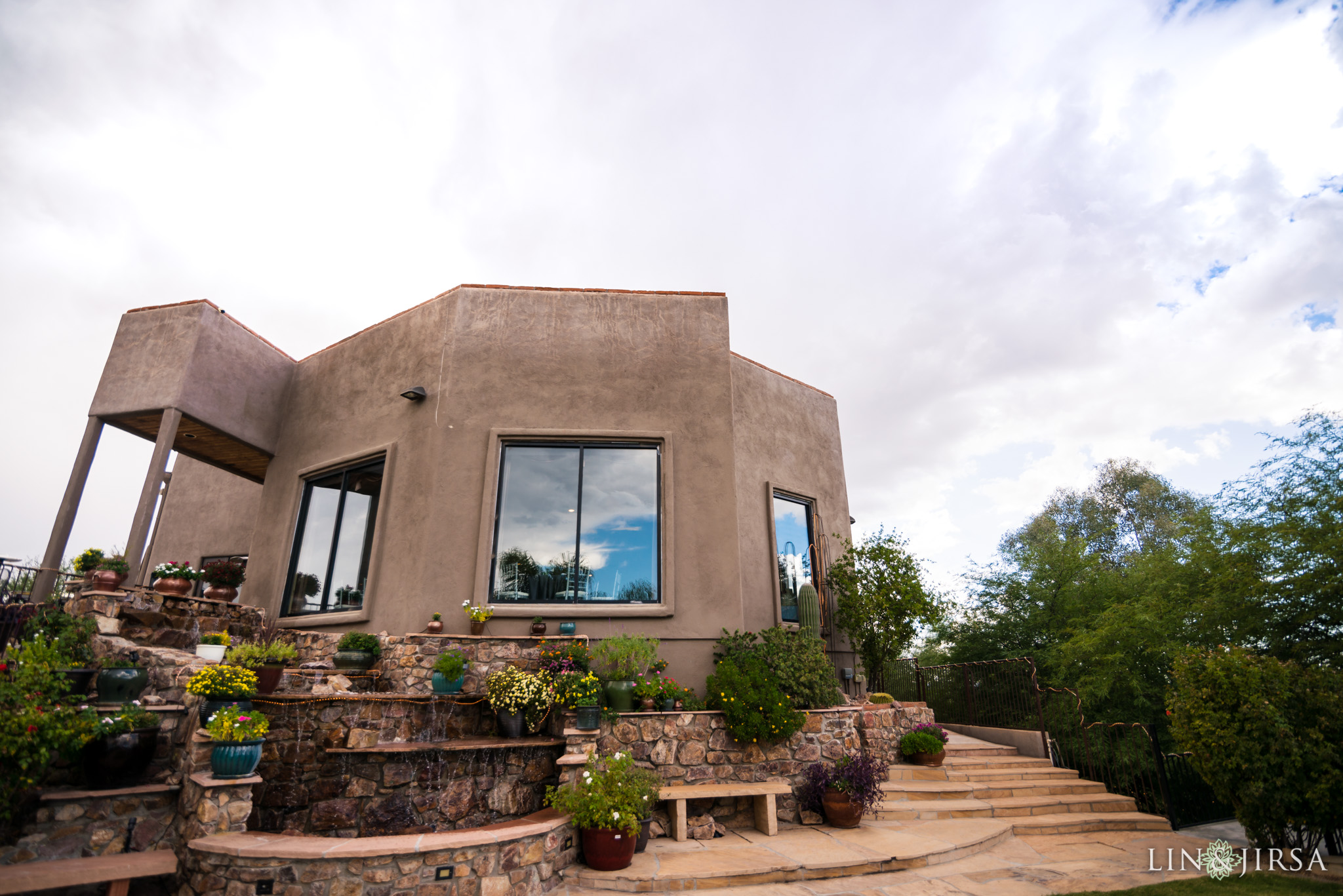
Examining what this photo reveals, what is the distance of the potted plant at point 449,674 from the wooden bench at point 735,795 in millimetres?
2665

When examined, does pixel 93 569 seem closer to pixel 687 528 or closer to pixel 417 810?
pixel 417 810

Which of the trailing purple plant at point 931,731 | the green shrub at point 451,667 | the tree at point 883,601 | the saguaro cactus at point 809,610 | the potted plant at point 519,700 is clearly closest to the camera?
the potted plant at point 519,700

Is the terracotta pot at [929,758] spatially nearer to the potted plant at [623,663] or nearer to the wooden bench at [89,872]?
the potted plant at [623,663]

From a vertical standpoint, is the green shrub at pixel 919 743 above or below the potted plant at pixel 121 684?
below

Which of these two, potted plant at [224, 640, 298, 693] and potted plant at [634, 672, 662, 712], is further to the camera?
potted plant at [634, 672, 662, 712]

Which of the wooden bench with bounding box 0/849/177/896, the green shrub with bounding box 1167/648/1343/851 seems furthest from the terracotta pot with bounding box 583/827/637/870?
the green shrub with bounding box 1167/648/1343/851

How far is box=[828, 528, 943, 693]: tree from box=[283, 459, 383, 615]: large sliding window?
7963 mm

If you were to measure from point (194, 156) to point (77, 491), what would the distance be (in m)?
6.94

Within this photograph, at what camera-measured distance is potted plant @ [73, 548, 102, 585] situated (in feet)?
24.3

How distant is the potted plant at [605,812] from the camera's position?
5211 mm

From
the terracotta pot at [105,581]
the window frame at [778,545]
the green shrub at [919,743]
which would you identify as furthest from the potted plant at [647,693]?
the terracotta pot at [105,581]

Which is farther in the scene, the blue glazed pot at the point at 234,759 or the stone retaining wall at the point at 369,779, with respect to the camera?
the stone retaining wall at the point at 369,779

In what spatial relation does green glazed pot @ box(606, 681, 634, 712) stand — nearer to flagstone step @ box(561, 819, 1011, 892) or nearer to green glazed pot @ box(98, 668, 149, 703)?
flagstone step @ box(561, 819, 1011, 892)

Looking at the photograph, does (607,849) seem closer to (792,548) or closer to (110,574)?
(792,548)
